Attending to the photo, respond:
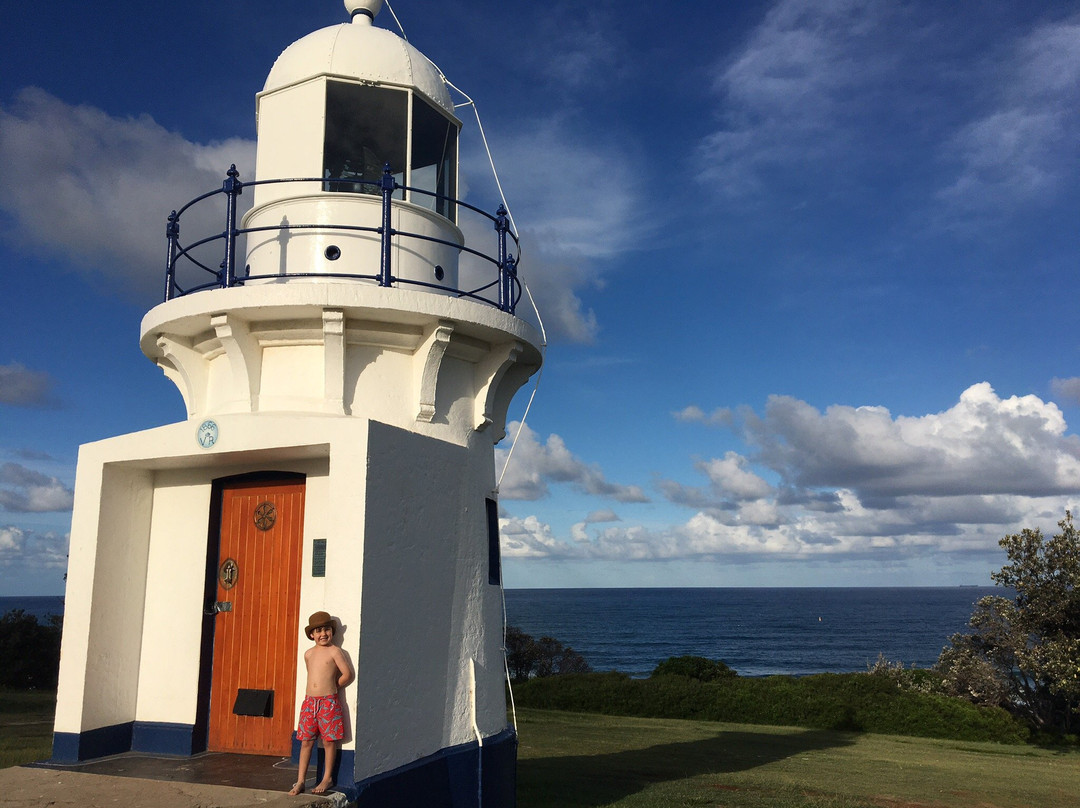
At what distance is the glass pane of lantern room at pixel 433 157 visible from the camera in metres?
8.90

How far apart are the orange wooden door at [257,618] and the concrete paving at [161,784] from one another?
0.91ft

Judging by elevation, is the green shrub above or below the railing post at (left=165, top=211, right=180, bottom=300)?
below

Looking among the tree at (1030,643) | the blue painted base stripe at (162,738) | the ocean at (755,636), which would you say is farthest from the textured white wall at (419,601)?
the ocean at (755,636)

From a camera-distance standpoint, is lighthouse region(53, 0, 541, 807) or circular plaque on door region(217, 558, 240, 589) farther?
circular plaque on door region(217, 558, 240, 589)

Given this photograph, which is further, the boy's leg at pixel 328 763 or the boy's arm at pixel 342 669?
the boy's arm at pixel 342 669

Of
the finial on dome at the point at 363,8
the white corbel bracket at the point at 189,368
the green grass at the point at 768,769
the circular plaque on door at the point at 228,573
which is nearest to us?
the circular plaque on door at the point at 228,573

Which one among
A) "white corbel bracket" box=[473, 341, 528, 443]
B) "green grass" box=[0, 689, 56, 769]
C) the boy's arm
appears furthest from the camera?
"green grass" box=[0, 689, 56, 769]

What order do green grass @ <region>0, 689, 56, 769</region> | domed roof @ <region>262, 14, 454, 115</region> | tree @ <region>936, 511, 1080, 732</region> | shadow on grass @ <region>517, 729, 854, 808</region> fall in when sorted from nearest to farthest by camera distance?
domed roof @ <region>262, 14, 454, 115</region> < shadow on grass @ <region>517, 729, 854, 808</region> < green grass @ <region>0, 689, 56, 769</region> < tree @ <region>936, 511, 1080, 732</region>

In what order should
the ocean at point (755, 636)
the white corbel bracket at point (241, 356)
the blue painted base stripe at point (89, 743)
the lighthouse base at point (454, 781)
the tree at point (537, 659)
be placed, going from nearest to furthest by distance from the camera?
the lighthouse base at point (454, 781)
the blue painted base stripe at point (89, 743)
the white corbel bracket at point (241, 356)
the tree at point (537, 659)
the ocean at point (755, 636)

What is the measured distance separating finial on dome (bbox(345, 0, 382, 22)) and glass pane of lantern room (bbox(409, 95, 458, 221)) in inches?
59.6

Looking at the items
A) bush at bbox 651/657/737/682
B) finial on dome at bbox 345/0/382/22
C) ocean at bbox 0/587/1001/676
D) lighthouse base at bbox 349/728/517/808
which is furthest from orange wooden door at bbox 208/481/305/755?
ocean at bbox 0/587/1001/676

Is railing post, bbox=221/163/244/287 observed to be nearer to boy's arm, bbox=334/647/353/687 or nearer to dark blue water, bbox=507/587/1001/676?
boy's arm, bbox=334/647/353/687

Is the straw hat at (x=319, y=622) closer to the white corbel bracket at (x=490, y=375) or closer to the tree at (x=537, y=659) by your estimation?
the white corbel bracket at (x=490, y=375)

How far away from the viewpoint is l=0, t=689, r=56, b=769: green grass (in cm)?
1232
